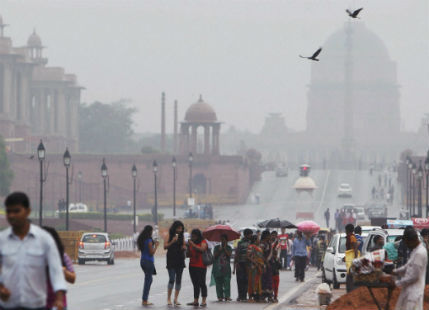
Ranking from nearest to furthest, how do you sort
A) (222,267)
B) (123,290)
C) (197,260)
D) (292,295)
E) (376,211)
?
(197,260) → (222,267) → (292,295) → (123,290) → (376,211)

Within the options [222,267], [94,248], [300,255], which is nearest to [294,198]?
[94,248]

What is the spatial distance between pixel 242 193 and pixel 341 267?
292 ft

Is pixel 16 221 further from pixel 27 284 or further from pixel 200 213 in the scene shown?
pixel 200 213

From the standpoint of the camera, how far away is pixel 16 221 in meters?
9.58

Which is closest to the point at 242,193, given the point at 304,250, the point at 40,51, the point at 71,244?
the point at 40,51

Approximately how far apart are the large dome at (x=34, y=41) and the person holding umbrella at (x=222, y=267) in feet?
448

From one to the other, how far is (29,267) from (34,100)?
146903mm

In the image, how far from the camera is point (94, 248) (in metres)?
40.1

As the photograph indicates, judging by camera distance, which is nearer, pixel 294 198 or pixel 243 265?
pixel 243 265

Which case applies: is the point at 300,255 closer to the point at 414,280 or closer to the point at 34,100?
the point at 414,280

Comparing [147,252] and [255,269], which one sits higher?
[147,252]

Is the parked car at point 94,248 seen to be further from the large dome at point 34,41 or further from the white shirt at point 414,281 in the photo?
the large dome at point 34,41

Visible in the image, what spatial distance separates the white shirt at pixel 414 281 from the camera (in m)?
12.9

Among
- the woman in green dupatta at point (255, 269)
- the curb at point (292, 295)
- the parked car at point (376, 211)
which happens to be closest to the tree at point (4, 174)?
the parked car at point (376, 211)
